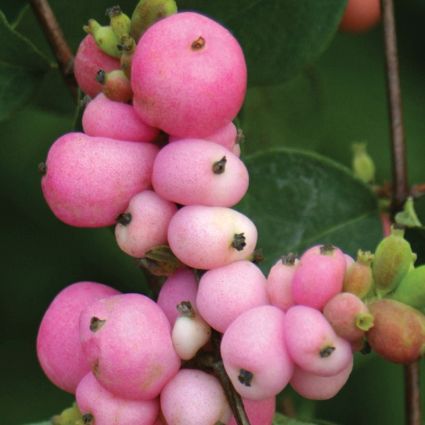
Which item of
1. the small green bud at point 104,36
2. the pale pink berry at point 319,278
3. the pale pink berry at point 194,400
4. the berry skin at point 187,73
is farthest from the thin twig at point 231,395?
the small green bud at point 104,36

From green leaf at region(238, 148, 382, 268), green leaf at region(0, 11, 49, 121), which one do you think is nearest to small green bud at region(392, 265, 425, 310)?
green leaf at region(238, 148, 382, 268)

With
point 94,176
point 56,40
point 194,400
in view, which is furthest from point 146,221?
point 56,40

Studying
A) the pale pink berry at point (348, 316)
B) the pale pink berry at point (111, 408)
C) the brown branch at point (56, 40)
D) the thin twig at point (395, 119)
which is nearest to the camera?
the pale pink berry at point (348, 316)

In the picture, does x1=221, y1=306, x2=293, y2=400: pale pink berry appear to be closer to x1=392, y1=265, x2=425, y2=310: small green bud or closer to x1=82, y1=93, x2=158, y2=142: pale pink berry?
x1=392, y1=265, x2=425, y2=310: small green bud

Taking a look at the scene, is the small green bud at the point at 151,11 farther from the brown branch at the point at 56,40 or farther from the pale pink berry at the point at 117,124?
the brown branch at the point at 56,40

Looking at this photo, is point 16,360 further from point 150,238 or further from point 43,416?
point 150,238

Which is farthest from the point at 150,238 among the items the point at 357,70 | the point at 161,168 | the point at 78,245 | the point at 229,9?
the point at 357,70

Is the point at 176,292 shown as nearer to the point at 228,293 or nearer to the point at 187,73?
the point at 228,293
